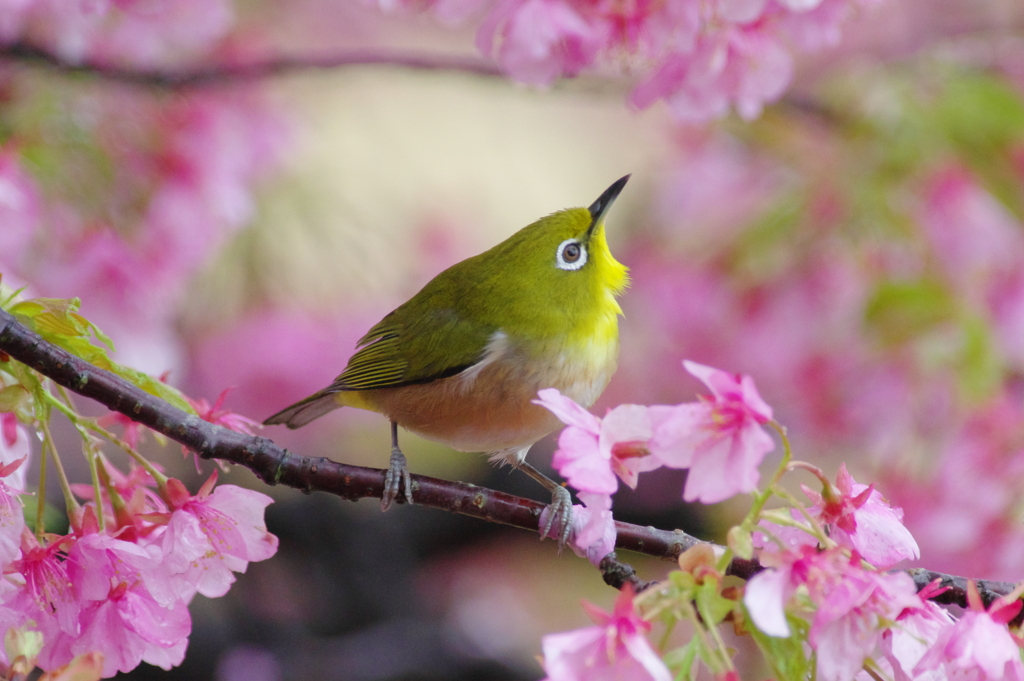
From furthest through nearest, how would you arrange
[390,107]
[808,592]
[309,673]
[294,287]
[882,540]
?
[390,107] → [294,287] → [309,673] → [882,540] → [808,592]

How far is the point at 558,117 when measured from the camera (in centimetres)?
694

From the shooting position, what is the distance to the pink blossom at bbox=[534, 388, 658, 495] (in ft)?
2.89

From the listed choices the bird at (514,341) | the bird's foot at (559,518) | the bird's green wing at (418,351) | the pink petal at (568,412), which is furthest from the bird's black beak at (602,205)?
the pink petal at (568,412)

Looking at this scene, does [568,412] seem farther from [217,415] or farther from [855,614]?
[217,415]

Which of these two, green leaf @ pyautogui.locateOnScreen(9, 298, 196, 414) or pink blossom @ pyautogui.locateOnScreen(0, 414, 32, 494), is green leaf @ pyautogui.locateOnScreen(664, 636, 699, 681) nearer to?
green leaf @ pyautogui.locateOnScreen(9, 298, 196, 414)

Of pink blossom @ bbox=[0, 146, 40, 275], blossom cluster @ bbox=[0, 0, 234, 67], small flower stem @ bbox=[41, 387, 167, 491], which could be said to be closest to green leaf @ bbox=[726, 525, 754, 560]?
small flower stem @ bbox=[41, 387, 167, 491]

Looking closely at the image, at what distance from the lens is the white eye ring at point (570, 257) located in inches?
60.2

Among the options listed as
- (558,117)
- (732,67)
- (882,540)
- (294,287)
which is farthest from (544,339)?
(558,117)

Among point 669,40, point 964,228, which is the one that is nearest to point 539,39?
point 669,40

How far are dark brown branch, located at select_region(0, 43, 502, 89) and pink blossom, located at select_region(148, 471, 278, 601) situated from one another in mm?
1053

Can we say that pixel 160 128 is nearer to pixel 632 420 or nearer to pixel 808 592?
pixel 632 420

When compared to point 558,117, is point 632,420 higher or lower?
lower

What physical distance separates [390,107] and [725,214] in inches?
123

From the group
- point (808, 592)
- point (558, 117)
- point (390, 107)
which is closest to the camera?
point (808, 592)
